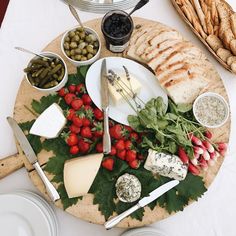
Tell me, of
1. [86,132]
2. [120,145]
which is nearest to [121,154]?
[120,145]

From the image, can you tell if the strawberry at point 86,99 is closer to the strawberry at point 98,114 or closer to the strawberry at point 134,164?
the strawberry at point 98,114

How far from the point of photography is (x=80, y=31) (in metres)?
1.17

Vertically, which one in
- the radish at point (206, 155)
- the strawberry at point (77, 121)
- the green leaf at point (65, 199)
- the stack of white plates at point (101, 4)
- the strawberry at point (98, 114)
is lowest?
the green leaf at point (65, 199)

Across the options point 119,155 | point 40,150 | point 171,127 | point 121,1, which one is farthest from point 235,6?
point 40,150

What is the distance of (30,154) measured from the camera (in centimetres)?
110

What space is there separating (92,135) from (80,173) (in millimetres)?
136

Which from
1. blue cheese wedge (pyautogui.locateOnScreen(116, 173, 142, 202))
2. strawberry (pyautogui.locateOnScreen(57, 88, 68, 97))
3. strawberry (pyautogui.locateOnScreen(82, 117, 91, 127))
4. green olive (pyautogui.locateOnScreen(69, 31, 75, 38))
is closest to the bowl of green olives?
green olive (pyautogui.locateOnScreen(69, 31, 75, 38))

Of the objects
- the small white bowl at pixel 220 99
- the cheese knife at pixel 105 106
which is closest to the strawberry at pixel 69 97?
the cheese knife at pixel 105 106

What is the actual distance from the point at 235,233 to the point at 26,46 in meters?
1.01

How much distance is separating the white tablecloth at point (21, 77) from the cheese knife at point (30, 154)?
8 cm

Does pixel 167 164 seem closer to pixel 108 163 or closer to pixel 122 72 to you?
pixel 108 163

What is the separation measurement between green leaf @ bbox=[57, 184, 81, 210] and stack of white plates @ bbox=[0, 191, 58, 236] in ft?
0.21

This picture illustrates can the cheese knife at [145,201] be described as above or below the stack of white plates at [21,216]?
above

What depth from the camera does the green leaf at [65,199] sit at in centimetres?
106
